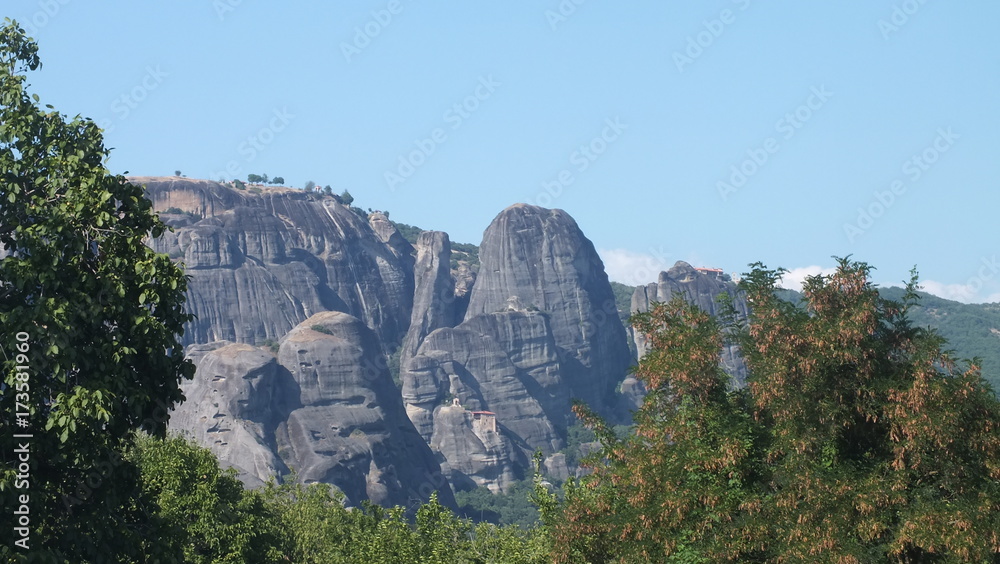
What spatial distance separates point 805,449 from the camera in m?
19.7

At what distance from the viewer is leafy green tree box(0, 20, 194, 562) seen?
14953 mm

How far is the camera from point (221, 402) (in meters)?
159

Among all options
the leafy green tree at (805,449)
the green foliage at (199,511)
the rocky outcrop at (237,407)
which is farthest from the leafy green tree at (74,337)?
the rocky outcrop at (237,407)

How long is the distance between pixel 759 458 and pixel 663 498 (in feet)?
6.95

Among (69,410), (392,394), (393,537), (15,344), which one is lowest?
(393,537)

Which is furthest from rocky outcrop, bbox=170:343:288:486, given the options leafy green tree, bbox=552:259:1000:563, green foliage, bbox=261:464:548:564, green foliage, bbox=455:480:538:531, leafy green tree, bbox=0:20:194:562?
leafy green tree, bbox=0:20:194:562

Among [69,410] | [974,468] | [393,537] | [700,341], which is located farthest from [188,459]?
[974,468]

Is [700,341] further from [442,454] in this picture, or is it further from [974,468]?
[442,454]

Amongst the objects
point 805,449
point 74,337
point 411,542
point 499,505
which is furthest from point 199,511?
point 499,505

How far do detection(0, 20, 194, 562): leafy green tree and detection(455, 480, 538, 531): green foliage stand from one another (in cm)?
16388

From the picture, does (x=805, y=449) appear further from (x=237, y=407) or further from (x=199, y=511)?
(x=237, y=407)

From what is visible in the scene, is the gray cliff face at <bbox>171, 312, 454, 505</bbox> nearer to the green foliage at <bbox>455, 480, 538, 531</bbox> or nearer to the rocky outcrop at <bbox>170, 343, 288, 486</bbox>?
the rocky outcrop at <bbox>170, 343, 288, 486</bbox>

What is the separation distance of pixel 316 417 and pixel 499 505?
126ft

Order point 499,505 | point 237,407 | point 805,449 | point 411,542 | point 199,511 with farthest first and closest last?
point 499,505, point 237,407, point 199,511, point 411,542, point 805,449
